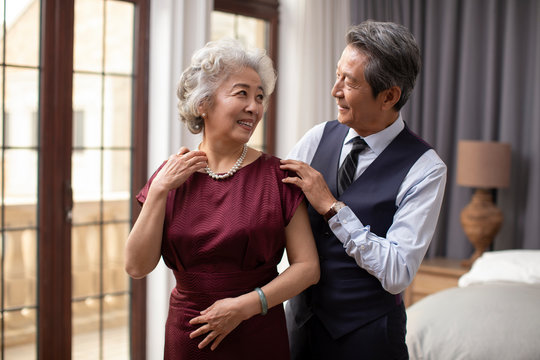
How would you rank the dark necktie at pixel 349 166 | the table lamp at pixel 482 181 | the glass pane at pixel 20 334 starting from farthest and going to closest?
the table lamp at pixel 482 181, the glass pane at pixel 20 334, the dark necktie at pixel 349 166

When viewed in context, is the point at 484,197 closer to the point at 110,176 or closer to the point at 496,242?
the point at 496,242

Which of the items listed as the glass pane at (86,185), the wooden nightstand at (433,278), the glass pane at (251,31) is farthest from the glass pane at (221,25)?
the wooden nightstand at (433,278)

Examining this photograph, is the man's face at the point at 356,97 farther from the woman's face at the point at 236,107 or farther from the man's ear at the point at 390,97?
the woman's face at the point at 236,107

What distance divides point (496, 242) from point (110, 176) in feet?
9.46

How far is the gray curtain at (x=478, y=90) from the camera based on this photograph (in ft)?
14.2

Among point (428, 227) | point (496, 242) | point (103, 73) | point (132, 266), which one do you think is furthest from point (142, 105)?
point (496, 242)

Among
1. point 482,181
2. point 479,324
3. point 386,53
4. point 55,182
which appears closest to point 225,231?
point 386,53

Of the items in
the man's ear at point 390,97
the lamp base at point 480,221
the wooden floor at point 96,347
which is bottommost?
the wooden floor at point 96,347

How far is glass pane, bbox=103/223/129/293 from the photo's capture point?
3543mm

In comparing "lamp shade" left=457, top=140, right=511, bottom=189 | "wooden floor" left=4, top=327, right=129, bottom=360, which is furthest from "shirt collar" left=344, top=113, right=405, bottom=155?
"lamp shade" left=457, top=140, right=511, bottom=189

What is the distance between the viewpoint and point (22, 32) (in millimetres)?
3070

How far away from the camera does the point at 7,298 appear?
313 centimetres

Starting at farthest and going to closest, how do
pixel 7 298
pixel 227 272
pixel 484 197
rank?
pixel 484 197
pixel 7 298
pixel 227 272

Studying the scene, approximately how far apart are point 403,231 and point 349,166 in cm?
27
